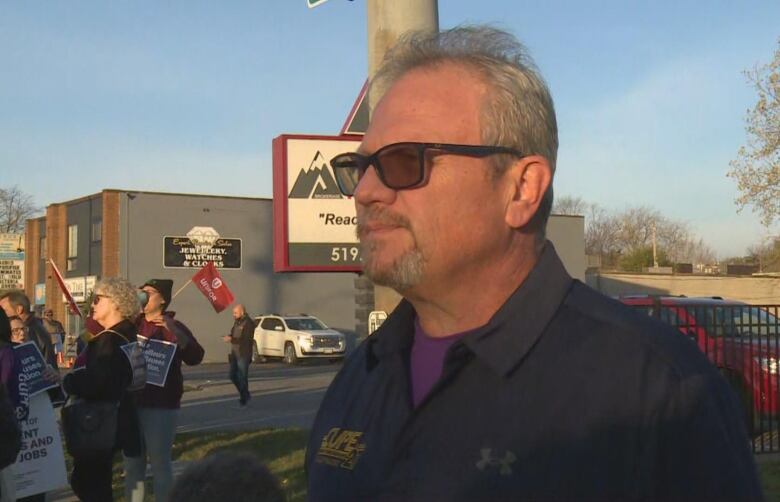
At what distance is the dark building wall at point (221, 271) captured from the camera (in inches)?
1532

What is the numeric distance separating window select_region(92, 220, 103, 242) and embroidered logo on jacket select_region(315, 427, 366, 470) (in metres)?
39.2

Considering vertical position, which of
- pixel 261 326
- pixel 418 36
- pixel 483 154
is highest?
pixel 418 36

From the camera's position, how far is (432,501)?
1.88 m

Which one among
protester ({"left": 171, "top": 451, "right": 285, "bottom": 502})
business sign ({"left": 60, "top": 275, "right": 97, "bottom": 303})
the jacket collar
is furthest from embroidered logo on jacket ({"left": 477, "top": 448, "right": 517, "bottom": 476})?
business sign ({"left": 60, "top": 275, "right": 97, "bottom": 303})

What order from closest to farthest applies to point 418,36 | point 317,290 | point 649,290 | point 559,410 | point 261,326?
point 559,410 → point 418,36 → point 261,326 → point 317,290 → point 649,290

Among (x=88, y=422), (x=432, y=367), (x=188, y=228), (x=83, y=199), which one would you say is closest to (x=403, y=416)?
(x=432, y=367)

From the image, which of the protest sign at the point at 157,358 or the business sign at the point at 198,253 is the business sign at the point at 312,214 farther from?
the business sign at the point at 198,253

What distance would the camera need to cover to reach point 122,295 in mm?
7309

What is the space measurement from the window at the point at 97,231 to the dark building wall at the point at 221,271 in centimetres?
149

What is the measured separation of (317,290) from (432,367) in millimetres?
40172

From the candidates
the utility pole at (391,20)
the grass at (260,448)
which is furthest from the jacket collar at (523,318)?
the grass at (260,448)

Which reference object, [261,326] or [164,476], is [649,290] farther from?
[164,476]

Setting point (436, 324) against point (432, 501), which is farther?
point (436, 324)

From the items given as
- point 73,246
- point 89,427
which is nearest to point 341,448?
point 89,427
